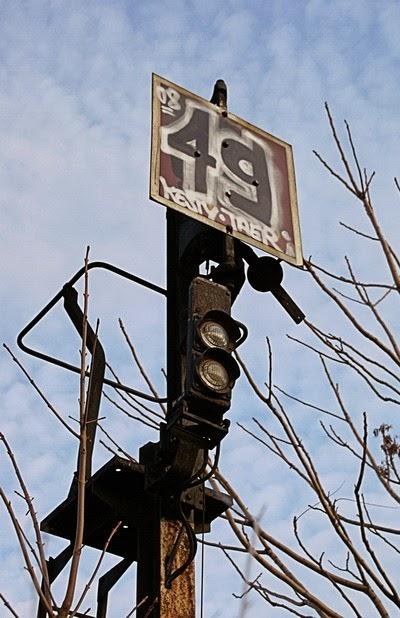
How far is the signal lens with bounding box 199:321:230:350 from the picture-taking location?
139 inches

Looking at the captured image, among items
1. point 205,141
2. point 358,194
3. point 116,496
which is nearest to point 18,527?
point 116,496

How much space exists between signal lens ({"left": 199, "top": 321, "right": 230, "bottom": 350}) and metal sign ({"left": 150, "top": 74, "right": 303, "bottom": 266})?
0.65 meters

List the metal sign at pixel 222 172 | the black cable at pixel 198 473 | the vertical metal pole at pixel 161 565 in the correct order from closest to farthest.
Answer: the vertical metal pole at pixel 161 565
the black cable at pixel 198 473
the metal sign at pixel 222 172

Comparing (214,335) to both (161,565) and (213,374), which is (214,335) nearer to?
(213,374)

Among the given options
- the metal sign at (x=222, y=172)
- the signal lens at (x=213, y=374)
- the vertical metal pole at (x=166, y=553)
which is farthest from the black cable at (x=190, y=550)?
the metal sign at (x=222, y=172)

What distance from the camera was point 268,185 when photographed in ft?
15.2

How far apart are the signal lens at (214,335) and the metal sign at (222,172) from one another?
0.65 m

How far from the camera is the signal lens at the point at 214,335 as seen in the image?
11.6 feet

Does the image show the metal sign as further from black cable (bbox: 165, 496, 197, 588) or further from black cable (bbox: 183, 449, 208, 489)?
black cable (bbox: 165, 496, 197, 588)

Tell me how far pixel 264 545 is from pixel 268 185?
1.92 meters

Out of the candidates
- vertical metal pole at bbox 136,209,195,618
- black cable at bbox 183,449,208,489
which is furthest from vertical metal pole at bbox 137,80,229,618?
black cable at bbox 183,449,208,489

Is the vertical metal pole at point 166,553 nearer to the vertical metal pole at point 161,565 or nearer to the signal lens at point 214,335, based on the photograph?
the vertical metal pole at point 161,565

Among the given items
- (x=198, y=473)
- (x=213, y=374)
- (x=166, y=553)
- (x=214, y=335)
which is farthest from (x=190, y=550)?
(x=214, y=335)

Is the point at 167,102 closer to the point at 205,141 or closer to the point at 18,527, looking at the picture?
the point at 205,141
